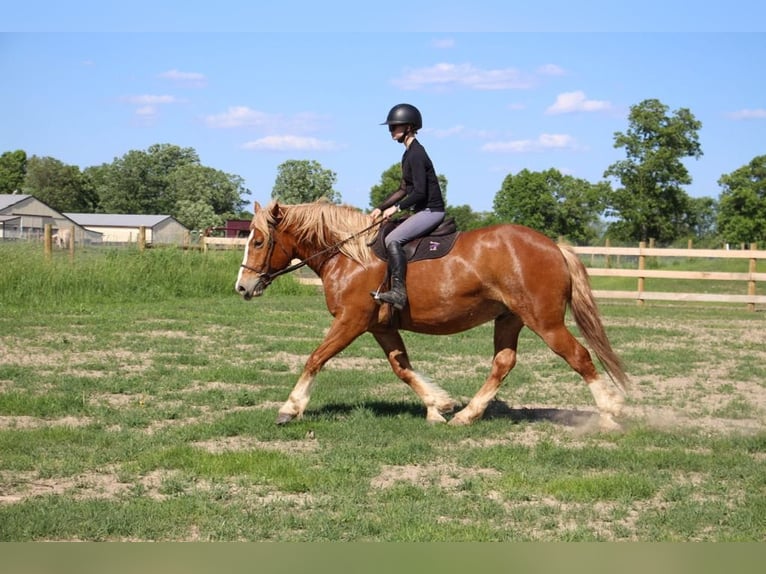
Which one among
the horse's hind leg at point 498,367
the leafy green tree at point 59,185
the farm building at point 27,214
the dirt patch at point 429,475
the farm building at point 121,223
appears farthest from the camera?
the leafy green tree at point 59,185

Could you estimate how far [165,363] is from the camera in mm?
11609

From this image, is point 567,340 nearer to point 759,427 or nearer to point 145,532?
point 759,427

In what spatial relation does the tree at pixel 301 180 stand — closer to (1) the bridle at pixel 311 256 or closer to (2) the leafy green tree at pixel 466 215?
(2) the leafy green tree at pixel 466 215

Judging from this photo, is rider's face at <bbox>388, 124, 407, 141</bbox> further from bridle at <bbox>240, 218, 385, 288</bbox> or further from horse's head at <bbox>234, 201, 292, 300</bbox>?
horse's head at <bbox>234, 201, 292, 300</bbox>

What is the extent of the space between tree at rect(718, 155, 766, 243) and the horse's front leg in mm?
53993

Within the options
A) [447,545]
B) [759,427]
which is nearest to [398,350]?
[759,427]

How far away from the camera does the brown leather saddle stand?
810cm

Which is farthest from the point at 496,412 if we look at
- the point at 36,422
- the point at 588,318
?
the point at 36,422

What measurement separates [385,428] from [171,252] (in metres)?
17.8

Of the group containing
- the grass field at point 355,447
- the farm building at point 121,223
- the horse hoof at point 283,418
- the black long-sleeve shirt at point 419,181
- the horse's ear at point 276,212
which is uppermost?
→ the farm building at point 121,223

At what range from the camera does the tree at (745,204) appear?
187 feet

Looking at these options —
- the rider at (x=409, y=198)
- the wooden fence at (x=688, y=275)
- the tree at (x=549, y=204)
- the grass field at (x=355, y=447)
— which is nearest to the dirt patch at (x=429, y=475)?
the grass field at (x=355, y=447)

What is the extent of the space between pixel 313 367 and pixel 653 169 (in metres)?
48.3

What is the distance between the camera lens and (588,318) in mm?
7930
